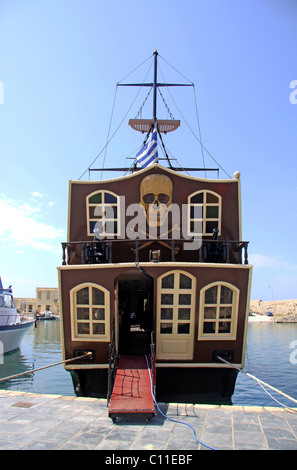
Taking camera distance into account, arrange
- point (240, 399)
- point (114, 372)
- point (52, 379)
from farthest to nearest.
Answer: point (52, 379) → point (240, 399) → point (114, 372)

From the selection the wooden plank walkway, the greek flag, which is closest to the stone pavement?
the wooden plank walkway

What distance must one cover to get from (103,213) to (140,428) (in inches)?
260

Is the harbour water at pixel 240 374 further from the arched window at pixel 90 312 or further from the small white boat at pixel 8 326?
the arched window at pixel 90 312

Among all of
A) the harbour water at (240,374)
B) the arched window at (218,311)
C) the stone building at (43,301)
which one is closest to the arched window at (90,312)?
the arched window at (218,311)

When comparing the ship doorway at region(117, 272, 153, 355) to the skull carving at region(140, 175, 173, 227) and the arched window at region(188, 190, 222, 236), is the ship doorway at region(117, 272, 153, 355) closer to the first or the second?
the skull carving at region(140, 175, 173, 227)

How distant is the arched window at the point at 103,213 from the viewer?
35.2 feet

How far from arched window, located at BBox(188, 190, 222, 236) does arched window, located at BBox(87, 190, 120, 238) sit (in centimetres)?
240

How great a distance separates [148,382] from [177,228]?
191 inches

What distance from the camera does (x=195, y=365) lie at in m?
8.85

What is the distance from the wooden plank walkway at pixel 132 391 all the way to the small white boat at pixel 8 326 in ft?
54.1

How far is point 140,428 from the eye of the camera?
18.8ft

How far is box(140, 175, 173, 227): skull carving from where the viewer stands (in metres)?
10.3
